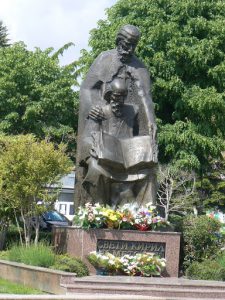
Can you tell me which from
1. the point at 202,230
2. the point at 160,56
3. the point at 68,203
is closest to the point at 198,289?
the point at 202,230

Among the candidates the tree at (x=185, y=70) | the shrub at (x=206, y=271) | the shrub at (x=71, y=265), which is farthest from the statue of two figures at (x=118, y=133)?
the tree at (x=185, y=70)

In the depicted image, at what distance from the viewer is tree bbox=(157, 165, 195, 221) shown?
28.9 meters

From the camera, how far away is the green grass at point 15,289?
37.9 feet

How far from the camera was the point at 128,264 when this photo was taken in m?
12.9

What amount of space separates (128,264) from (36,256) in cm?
157

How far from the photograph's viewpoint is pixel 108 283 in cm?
1147

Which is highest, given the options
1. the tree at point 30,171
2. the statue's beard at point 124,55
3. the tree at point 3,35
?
the tree at point 3,35

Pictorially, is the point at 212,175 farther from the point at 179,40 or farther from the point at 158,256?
the point at 158,256

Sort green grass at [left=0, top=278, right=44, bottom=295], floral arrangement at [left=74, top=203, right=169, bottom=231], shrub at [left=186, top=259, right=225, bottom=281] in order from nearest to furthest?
green grass at [left=0, top=278, right=44, bottom=295]
shrub at [left=186, top=259, right=225, bottom=281]
floral arrangement at [left=74, top=203, right=169, bottom=231]

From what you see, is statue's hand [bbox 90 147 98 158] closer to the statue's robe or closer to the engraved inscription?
the statue's robe

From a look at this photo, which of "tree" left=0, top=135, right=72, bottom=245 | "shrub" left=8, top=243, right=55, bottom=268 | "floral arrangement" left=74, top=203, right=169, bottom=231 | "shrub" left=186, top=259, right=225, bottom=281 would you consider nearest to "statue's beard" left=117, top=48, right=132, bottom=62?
"tree" left=0, top=135, right=72, bottom=245

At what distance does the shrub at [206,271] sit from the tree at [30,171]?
129 inches

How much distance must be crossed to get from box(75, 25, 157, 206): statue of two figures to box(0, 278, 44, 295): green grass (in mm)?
2261

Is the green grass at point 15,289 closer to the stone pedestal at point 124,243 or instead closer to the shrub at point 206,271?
the stone pedestal at point 124,243
